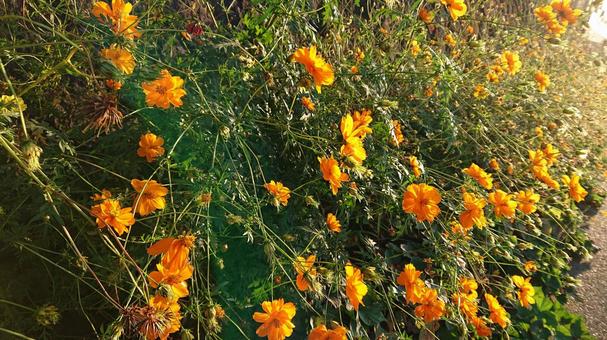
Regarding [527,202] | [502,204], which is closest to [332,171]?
[502,204]

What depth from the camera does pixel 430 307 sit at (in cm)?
175

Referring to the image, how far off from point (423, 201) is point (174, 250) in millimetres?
836

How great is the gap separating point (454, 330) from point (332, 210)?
709 millimetres

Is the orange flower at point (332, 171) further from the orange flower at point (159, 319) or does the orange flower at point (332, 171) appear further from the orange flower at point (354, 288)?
the orange flower at point (159, 319)

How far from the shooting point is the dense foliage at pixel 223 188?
134cm

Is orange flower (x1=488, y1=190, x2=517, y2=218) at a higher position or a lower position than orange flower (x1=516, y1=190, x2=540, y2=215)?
higher

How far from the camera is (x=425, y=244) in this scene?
230cm

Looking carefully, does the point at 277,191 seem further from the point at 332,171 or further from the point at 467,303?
the point at 467,303

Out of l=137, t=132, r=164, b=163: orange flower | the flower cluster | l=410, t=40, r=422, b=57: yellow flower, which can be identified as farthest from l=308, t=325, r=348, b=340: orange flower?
the flower cluster

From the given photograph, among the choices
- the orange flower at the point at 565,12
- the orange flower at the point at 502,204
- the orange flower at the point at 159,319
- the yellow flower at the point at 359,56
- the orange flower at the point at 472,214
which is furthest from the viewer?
the orange flower at the point at 565,12

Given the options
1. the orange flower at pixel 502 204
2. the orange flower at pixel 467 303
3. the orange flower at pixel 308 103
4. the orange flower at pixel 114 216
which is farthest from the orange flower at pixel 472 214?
the orange flower at pixel 114 216

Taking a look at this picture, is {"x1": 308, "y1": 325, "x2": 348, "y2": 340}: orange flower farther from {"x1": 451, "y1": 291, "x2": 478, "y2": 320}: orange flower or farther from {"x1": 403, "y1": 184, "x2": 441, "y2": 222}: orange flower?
{"x1": 451, "y1": 291, "x2": 478, "y2": 320}: orange flower

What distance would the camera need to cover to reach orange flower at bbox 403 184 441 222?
1.67 metres

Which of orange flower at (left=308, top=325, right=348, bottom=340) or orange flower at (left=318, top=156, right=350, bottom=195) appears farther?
orange flower at (left=318, top=156, right=350, bottom=195)
